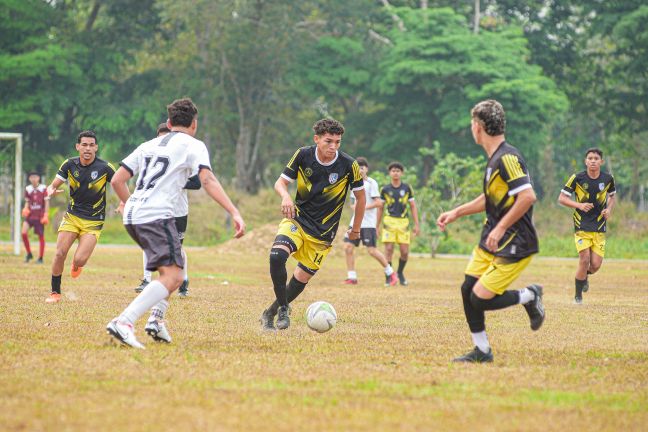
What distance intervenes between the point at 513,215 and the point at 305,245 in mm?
3344

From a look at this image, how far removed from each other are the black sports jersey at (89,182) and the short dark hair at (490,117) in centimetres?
723

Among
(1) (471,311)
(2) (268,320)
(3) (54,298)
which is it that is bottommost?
(3) (54,298)

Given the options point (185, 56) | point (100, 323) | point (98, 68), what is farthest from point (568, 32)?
point (100, 323)

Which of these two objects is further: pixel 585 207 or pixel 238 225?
pixel 585 207

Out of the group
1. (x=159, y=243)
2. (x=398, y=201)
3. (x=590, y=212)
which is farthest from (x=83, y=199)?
(x=398, y=201)

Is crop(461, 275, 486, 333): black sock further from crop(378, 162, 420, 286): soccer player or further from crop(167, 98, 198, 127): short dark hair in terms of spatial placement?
crop(378, 162, 420, 286): soccer player

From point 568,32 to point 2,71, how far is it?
30.3 metres

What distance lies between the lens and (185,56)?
5234cm

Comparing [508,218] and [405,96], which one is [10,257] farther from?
[405,96]

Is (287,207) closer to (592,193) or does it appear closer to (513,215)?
(513,215)

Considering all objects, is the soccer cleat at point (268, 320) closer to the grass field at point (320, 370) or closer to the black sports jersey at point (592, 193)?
the grass field at point (320, 370)

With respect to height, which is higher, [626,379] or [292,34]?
[292,34]

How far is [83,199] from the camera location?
569 inches

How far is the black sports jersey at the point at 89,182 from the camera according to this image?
14.5m
